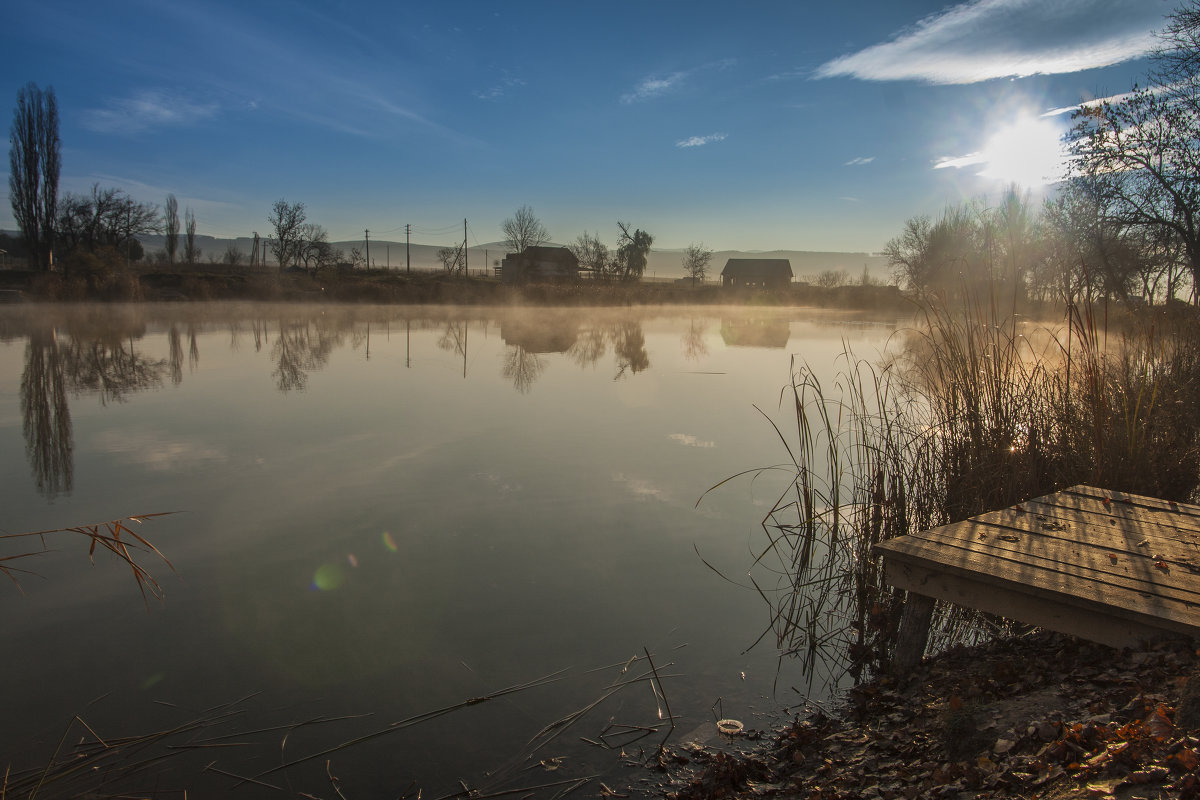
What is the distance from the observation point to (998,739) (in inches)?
80.0

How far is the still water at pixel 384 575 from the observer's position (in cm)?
254

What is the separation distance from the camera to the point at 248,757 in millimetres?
2338

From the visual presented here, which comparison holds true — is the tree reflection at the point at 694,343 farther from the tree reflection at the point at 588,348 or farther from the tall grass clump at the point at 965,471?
the tall grass clump at the point at 965,471

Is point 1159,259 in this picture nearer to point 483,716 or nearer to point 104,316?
point 483,716

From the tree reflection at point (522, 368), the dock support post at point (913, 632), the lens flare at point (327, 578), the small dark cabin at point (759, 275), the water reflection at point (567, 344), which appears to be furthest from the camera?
the small dark cabin at point (759, 275)

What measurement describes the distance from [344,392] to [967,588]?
344 inches

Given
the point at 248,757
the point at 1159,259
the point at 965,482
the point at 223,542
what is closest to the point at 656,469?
the point at 965,482

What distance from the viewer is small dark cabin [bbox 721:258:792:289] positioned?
195ft

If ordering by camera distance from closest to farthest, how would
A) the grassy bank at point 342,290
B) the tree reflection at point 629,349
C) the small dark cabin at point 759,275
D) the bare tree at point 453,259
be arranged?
the tree reflection at point 629,349 → the grassy bank at point 342,290 → the bare tree at point 453,259 → the small dark cabin at point 759,275

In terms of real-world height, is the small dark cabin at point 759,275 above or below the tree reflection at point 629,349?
above

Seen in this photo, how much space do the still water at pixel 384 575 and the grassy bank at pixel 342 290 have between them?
2277 centimetres

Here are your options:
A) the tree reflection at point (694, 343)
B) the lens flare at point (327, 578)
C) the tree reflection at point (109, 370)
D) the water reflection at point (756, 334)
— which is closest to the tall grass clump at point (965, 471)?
the lens flare at point (327, 578)

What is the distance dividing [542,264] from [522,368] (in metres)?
43.0

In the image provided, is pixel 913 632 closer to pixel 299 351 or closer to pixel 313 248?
pixel 299 351
